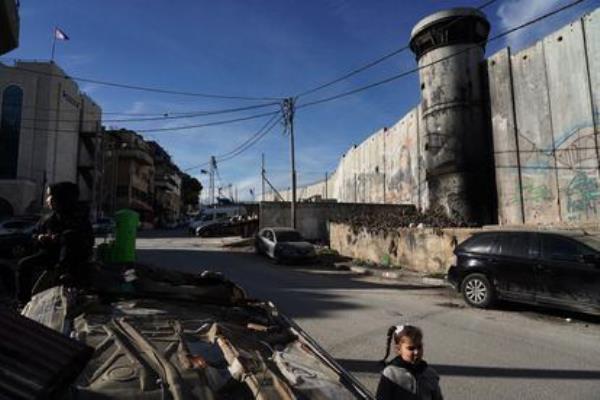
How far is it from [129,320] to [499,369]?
423cm

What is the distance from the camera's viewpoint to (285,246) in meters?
19.2

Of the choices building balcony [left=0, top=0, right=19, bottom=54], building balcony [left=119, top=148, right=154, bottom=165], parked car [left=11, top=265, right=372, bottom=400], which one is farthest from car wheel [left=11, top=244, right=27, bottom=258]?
building balcony [left=119, top=148, right=154, bottom=165]

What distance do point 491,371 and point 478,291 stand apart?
456 cm

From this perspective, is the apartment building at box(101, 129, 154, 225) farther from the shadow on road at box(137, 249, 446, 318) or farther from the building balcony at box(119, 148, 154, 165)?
the shadow on road at box(137, 249, 446, 318)

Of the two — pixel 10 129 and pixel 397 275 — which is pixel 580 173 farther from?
pixel 10 129

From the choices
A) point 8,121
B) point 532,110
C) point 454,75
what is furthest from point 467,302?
point 8,121

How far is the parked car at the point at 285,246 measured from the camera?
19.1 m

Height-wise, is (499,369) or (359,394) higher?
→ (359,394)

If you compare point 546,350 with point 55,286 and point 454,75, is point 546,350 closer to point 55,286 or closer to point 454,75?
point 55,286

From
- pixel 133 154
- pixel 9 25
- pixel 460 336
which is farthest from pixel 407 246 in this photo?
pixel 133 154

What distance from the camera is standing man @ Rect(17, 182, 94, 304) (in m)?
5.36

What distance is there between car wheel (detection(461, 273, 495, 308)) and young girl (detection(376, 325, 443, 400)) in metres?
7.14

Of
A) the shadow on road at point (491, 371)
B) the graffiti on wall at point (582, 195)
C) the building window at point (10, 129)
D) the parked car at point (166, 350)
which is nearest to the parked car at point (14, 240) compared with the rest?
the parked car at point (166, 350)

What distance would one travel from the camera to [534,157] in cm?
1648
